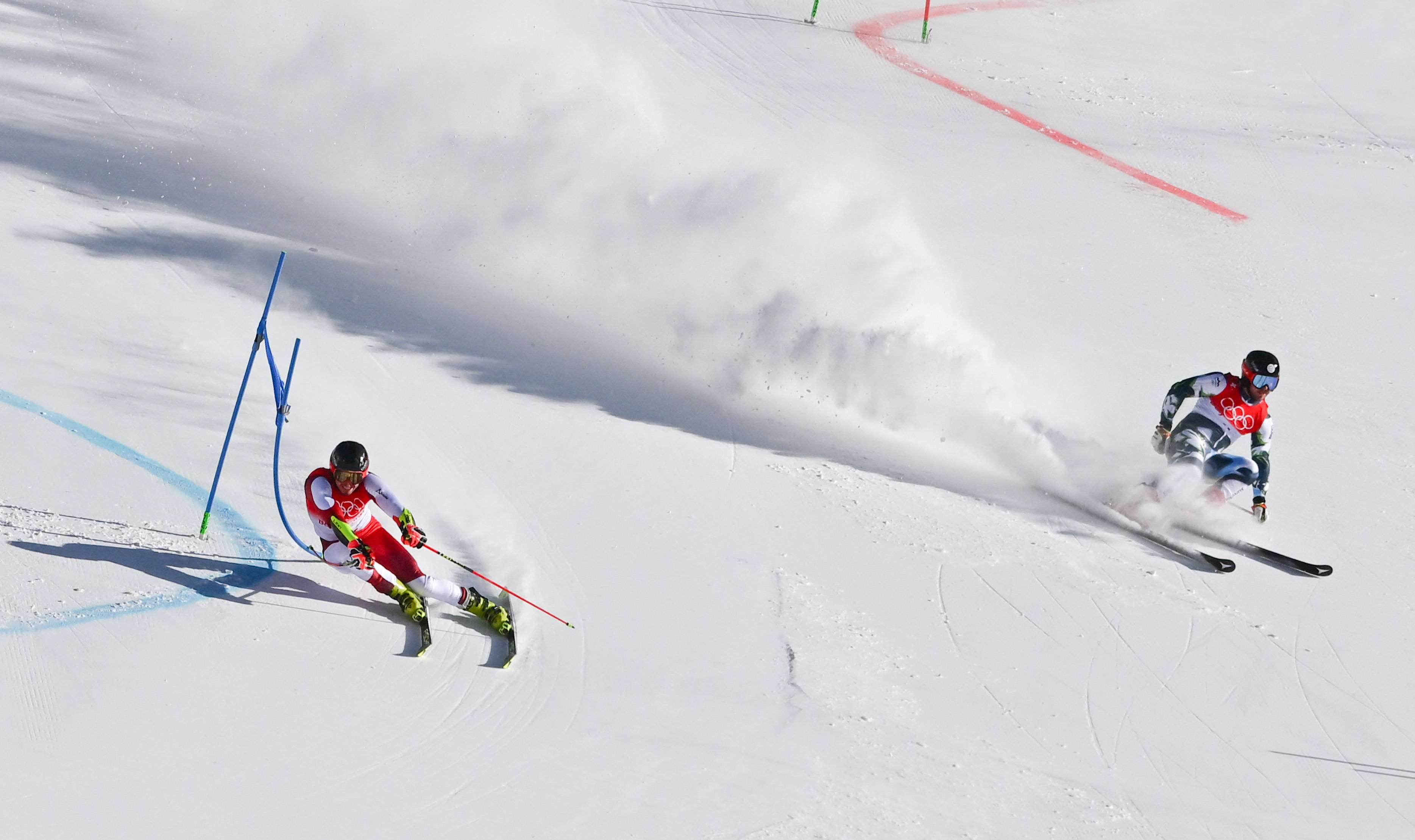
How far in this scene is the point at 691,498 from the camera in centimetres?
→ 792

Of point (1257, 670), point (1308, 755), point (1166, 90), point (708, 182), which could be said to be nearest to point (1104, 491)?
point (1257, 670)

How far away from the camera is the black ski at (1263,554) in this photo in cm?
789

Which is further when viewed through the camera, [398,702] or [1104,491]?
[1104,491]

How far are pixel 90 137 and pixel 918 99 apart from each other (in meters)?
8.80

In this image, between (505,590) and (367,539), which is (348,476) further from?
(505,590)

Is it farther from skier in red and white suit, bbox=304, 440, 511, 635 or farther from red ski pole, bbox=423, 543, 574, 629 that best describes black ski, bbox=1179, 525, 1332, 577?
skier in red and white suit, bbox=304, 440, 511, 635

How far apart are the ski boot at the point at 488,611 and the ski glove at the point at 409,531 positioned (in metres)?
0.37

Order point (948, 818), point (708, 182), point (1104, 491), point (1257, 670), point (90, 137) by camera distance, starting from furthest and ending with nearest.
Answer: point (90, 137)
point (708, 182)
point (1104, 491)
point (1257, 670)
point (948, 818)

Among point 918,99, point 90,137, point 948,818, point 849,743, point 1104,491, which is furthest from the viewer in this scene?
point 918,99

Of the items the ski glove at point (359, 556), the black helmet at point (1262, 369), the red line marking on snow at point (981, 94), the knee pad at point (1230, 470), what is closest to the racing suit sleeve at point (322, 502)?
the ski glove at point (359, 556)

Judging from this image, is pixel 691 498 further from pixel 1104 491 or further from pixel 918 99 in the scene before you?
pixel 918 99

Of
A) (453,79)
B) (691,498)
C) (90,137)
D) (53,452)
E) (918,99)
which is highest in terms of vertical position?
(918,99)

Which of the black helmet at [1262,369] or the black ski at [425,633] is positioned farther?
the black helmet at [1262,369]

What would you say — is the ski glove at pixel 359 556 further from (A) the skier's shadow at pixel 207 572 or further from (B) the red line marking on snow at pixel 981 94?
(B) the red line marking on snow at pixel 981 94
